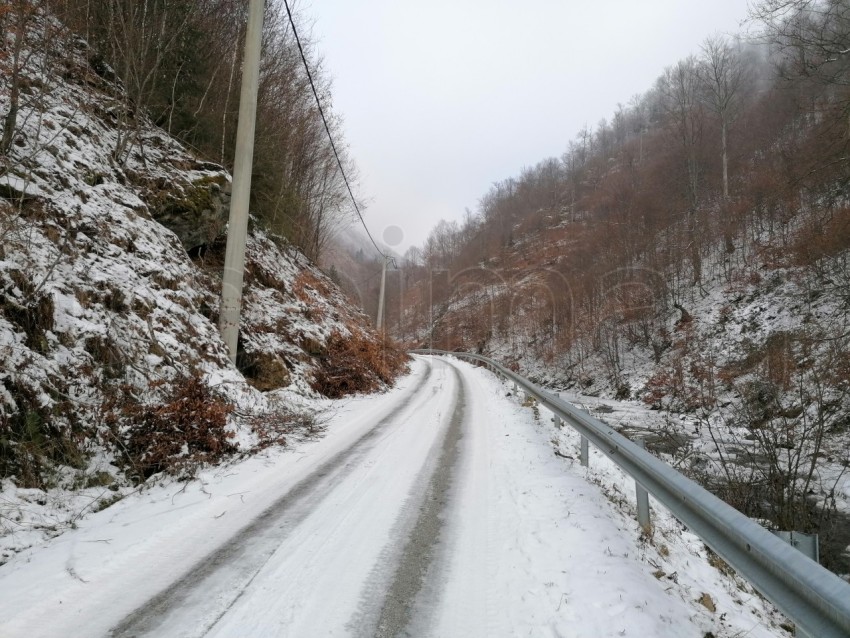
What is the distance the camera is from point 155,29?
844 cm

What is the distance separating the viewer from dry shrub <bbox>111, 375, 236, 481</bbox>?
4.28 m

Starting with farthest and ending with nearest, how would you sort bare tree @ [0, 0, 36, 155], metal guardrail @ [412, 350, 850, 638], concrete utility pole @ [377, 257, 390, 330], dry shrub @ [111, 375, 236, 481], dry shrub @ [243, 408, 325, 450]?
concrete utility pole @ [377, 257, 390, 330]
dry shrub @ [243, 408, 325, 450]
bare tree @ [0, 0, 36, 155]
dry shrub @ [111, 375, 236, 481]
metal guardrail @ [412, 350, 850, 638]

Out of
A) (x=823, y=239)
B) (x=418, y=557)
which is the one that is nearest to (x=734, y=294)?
(x=823, y=239)

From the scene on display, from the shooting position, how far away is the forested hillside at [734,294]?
748 centimetres

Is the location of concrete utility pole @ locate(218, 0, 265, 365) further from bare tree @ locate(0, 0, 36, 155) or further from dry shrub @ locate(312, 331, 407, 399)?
bare tree @ locate(0, 0, 36, 155)

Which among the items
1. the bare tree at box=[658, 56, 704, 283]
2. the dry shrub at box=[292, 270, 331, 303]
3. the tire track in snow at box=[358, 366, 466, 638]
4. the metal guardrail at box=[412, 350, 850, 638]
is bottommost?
the tire track in snow at box=[358, 366, 466, 638]

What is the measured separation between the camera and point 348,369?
1107cm

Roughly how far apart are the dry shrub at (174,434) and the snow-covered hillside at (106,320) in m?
0.02

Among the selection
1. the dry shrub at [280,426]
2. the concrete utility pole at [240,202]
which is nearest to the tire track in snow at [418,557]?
the dry shrub at [280,426]

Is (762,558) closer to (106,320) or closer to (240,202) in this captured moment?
(106,320)

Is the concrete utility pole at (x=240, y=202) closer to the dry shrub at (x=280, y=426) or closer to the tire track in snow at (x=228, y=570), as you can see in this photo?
the dry shrub at (x=280, y=426)

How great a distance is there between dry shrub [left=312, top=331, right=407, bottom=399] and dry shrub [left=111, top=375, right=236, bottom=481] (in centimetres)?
453

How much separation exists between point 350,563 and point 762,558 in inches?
90.3

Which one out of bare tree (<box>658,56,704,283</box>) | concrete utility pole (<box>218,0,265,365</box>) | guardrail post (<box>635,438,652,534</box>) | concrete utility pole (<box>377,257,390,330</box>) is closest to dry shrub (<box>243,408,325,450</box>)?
concrete utility pole (<box>218,0,265,365</box>)
